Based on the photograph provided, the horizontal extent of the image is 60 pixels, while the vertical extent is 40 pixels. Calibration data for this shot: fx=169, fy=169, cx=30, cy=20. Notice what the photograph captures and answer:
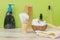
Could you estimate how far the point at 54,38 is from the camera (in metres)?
0.91

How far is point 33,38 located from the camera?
0.92 meters

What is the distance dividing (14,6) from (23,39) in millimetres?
406

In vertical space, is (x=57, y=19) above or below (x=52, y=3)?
below

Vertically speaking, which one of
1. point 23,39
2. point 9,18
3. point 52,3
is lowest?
point 23,39

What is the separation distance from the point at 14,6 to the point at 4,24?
A: 0.50ft

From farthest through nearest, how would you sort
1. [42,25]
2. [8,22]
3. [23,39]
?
1. [8,22]
2. [42,25]
3. [23,39]

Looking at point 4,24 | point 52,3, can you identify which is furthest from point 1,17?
point 52,3

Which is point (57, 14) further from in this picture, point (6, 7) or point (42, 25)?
point (6, 7)

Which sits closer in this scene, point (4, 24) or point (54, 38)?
point (54, 38)

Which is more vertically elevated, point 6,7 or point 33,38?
point 6,7

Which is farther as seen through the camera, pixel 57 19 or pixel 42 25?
pixel 57 19

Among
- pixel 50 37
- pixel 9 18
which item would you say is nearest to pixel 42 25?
pixel 50 37

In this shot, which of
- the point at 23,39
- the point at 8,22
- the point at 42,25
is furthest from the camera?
the point at 8,22

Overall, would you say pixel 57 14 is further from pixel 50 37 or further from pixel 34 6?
pixel 50 37
